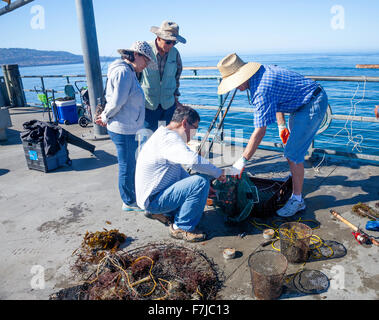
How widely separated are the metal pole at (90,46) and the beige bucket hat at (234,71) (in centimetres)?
385

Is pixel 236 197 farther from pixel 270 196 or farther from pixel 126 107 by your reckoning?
pixel 126 107

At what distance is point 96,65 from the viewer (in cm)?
677

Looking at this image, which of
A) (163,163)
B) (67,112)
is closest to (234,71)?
(163,163)

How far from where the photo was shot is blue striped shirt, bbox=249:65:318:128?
3070 mm

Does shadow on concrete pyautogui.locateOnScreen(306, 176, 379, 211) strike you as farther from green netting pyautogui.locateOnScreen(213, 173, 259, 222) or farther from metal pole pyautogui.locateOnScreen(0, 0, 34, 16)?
metal pole pyautogui.locateOnScreen(0, 0, 34, 16)

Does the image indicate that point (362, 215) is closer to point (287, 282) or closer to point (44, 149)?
point (287, 282)

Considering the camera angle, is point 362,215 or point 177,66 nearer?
point 362,215

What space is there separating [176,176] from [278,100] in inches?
52.4

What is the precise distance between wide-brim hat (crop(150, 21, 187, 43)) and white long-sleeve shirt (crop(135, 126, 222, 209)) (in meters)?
1.52

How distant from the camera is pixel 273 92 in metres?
3.11

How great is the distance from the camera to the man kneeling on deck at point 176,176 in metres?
2.96

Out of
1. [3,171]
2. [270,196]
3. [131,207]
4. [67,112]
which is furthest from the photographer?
[67,112]
